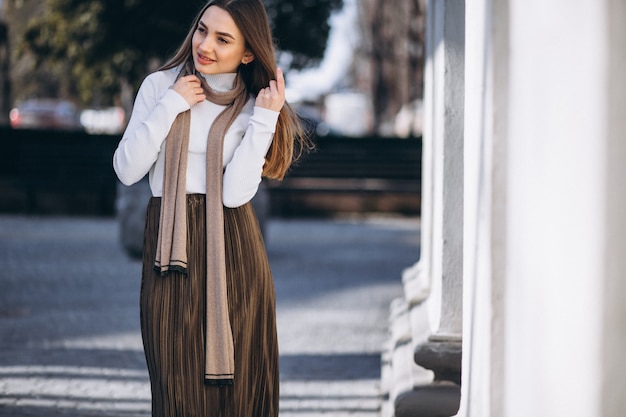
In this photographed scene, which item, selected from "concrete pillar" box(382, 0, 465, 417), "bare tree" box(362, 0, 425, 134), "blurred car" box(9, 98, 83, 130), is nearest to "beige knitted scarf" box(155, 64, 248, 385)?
"concrete pillar" box(382, 0, 465, 417)

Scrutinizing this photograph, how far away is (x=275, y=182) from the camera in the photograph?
59.7 ft

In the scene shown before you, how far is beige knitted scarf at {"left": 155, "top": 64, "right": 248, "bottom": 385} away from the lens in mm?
3502

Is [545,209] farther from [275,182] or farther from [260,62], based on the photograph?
[275,182]

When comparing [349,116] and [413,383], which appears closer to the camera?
[413,383]

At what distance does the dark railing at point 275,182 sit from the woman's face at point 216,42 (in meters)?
13.3

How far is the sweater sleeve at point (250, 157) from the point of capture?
3.47 metres

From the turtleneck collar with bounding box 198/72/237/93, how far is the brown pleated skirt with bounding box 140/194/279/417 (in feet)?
1.19

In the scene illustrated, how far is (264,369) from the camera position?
12.2 feet

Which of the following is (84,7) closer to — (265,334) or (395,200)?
(395,200)

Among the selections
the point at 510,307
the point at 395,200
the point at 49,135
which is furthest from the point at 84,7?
the point at 510,307

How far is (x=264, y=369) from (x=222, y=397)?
7.3 inches

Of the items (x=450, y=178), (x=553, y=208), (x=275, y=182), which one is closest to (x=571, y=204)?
(x=553, y=208)

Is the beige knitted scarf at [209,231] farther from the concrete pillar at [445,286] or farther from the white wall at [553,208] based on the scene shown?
the concrete pillar at [445,286]

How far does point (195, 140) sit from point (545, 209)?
50.0 inches
